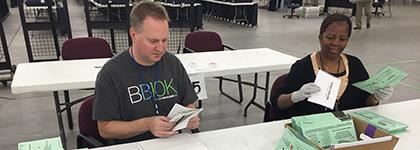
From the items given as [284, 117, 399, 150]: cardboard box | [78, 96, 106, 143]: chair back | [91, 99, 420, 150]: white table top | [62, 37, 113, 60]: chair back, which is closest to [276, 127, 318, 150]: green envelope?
[284, 117, 399, 150]: cardboard box

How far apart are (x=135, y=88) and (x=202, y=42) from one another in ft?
6.72

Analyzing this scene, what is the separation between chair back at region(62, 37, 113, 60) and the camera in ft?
9.89

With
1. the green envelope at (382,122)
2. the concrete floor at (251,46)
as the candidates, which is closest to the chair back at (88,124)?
the concrete floor at (251,46)

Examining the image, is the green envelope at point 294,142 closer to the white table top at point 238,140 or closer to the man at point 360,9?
the white table top at point 238,140

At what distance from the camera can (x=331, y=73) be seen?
6.21ft

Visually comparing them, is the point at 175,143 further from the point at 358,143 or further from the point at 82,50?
the point at 82,50

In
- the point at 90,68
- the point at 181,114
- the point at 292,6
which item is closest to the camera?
the point at 181,114

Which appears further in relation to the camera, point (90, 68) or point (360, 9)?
point (360, 9)

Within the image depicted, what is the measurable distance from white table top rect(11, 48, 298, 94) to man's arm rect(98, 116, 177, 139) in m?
0.87

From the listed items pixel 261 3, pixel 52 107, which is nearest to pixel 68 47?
pixel 52 107

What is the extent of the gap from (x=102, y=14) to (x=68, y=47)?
321cm

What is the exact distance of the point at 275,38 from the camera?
7.02 m

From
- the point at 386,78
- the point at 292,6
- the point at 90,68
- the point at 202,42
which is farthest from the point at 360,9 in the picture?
the point at 90,68

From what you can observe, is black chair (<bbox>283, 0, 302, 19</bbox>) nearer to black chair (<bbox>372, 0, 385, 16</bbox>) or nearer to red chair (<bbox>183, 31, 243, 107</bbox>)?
black chair (<bbox>372, 0, 385, 16</bbox>)
